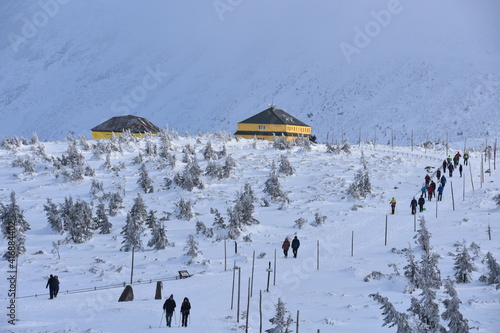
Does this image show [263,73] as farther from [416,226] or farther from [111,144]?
[416,226]

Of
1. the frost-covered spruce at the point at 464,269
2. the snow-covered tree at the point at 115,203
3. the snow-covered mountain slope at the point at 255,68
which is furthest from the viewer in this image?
the snow-covered mountain slope at the point at 255,68

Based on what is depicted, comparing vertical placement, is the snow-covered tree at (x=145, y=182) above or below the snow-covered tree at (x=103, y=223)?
above

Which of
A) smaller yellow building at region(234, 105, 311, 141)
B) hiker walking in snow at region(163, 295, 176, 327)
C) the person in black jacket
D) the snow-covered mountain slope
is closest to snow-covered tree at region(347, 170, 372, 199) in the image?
the person in black jacket

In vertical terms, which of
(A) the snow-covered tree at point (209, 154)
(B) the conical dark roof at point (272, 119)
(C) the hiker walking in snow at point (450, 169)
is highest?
(B) the conical dark roof at point (272, 119)

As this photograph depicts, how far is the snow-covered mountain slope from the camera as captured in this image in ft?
314

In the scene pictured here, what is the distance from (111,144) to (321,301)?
98.0 ft

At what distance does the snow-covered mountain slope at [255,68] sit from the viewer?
9562 centimetres

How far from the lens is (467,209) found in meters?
24.9

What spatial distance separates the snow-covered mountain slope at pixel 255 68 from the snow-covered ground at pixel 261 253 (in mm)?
57133

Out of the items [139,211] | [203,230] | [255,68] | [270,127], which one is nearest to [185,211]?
[139,211]

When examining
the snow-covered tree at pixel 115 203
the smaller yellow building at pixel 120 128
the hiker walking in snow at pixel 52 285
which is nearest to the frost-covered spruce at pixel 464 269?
the hiker walking in snow at pixel 52 285

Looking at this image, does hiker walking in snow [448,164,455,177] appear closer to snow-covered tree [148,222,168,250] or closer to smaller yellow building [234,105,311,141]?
snow-covered tree [148,222,168,250]

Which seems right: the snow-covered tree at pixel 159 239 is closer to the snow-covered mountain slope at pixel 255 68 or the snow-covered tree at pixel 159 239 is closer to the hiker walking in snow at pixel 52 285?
the hiker walking in snow at pixel 52 285

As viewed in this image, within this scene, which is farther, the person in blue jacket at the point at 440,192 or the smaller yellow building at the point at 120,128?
the smaller yellow building at the point at 120,128
